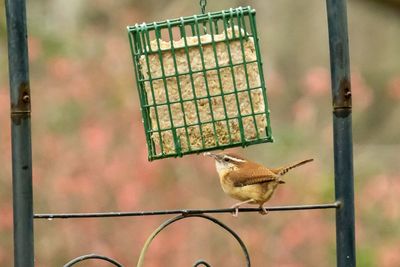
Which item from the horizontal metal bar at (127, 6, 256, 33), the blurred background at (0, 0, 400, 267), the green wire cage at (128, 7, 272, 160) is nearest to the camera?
the horizontal metal bar at (127, 6, 256, 33)

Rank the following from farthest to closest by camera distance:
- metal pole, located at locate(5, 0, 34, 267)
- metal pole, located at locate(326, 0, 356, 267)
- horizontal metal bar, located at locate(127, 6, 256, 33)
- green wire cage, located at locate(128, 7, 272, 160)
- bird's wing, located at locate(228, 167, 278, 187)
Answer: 1. bird's wing, located at locate(228, 167, 278, 187)
2. green wire cage, located at locate(128, 7, 272, 160)
3. horizontal metal bar, located at locate(127, 6, 256, 33)
4. metal pole, located at locate(326, 0, 356, 267)
5. metal pole, located at locate(5, 0, 34, 267)

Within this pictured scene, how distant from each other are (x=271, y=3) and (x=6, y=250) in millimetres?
4056

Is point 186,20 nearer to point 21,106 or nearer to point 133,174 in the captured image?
point 21,106

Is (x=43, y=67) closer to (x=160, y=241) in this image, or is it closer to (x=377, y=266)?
(x=160, y=241)

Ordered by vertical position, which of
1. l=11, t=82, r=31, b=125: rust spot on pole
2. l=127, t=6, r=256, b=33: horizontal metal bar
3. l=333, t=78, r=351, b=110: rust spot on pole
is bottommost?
l=333, t=78, r=351, b=110: rust spot on pole

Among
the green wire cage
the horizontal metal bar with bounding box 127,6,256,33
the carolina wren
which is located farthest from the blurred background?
the horizontal metal bar with bounding box 127,6,256,33

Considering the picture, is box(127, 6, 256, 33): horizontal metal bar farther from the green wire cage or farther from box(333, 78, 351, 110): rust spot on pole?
box(333, 78, 351, 110): rust spot on pole

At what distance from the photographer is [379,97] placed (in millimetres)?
9773

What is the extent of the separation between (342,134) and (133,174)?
356 cm

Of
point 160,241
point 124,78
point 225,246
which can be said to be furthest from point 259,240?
point 124,78

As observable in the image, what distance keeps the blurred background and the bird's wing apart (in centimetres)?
255

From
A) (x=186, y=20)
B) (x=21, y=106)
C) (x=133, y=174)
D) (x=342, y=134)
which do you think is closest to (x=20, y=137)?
(x=21, y=106)

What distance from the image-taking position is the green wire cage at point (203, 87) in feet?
12.9

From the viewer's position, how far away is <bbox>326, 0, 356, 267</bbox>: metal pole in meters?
3.53
